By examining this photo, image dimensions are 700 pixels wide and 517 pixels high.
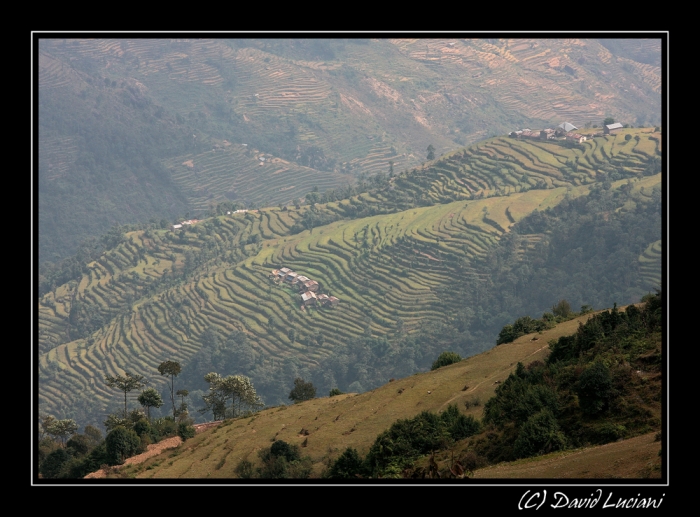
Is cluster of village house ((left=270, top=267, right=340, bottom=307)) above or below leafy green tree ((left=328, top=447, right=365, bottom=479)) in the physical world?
above

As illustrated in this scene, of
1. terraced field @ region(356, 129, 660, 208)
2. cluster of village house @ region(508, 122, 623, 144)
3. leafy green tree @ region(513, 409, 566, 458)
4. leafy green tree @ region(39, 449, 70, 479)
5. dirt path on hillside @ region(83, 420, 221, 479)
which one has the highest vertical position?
cluster of village house @ region(508, 122, 623, 144)

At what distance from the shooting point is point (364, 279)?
129875mm

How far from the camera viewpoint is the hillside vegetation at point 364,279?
114m

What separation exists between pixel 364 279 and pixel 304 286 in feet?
28.9

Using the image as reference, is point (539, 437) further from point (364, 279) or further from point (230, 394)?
point (364, 279)

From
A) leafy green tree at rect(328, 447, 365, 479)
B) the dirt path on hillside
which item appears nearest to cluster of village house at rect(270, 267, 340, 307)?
the dirt path on hillside

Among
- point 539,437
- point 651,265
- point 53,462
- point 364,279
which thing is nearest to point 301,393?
point 53,462

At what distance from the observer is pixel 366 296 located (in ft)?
414

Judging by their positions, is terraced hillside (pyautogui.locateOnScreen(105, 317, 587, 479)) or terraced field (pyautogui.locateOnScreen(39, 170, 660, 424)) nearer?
terraced hillside (pyautogui.locateOnScreen(105, 317, 587, 479))

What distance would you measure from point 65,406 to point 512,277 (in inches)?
2417

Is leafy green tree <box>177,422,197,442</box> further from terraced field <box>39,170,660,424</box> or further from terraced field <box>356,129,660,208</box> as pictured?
terraced field <box>356,129,660,208</box>

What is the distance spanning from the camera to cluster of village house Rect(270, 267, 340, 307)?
126 metres

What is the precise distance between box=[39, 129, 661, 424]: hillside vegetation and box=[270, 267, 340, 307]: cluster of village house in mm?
1448
